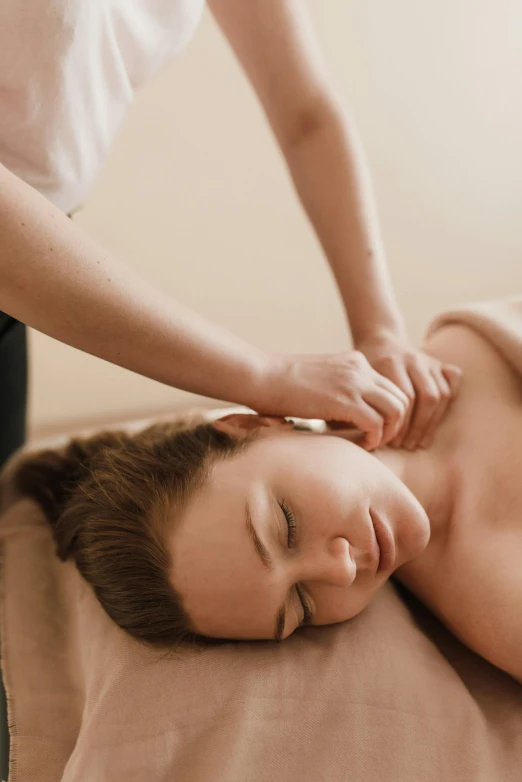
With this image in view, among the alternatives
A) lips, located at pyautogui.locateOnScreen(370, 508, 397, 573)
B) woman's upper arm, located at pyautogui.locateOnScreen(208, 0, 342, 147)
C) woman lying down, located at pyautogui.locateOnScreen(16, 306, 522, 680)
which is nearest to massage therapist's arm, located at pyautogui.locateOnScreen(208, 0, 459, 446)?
woman's upper arm, located at pyautogui.locateOnScreen(208, 0, 342, 147)

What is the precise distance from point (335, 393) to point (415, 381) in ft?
0.57

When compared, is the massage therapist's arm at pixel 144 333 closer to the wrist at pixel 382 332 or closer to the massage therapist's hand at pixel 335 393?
the massage therapist's hand at pixel 335 393

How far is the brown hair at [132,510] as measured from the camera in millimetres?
944

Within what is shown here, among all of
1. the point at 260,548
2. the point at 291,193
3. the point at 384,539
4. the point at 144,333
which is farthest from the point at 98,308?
the point at 291,193

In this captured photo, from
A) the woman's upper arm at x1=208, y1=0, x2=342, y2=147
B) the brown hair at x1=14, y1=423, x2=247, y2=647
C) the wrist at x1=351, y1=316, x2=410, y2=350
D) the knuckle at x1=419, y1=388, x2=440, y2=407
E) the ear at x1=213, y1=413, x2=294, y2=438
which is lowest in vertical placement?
the brown hair at x1=14, y1=423, x2=247, y2=647

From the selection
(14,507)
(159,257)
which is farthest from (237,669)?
(159,257)

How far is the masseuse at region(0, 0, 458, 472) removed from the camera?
769 millimetres

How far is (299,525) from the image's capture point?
917mm

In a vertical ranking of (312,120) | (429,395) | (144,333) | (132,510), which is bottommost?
(132,510)

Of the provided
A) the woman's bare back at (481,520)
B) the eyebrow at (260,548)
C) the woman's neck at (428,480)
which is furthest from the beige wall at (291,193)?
→ the eyebrow at (260,548)

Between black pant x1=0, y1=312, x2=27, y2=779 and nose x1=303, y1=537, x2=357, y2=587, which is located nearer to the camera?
nose x1=303, y1=537, x2=357, y2=587

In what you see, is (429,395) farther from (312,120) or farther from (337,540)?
(312,120)

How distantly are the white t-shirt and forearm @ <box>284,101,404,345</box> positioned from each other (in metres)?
0.28

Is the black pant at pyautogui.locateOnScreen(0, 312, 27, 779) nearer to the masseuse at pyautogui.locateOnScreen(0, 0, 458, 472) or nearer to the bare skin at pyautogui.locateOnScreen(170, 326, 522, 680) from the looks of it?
the masseuse at pyautogui.locateOnScreen(0, 0, 458, 472)
